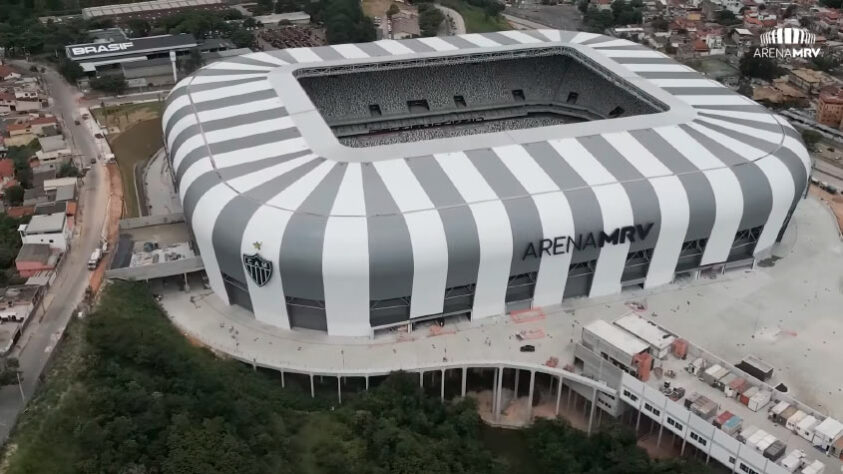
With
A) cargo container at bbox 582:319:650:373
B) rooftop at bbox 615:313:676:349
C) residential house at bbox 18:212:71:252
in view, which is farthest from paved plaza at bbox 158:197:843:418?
residential house at bbox 18:212:71:252

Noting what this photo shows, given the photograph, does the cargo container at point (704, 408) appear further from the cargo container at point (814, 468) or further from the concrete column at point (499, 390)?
the concrete column at point (499, 390)

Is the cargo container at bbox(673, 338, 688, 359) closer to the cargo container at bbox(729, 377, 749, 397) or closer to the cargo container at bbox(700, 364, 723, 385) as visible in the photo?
the cargo container at bbox(700, 364, 723, 385)

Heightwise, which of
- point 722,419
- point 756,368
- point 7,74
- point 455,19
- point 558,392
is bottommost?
point 558,392

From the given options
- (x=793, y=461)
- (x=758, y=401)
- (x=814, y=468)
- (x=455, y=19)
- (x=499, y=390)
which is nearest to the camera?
(x=814, y=468)

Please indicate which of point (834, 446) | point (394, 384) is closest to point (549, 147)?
point (394, 384)

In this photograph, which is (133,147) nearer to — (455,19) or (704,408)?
(704,408)

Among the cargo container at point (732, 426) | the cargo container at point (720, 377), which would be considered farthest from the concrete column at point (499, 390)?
the cargo container at point (732, 426)

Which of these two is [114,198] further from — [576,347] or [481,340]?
[576,347]

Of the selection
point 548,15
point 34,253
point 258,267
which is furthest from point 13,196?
point 548,15
